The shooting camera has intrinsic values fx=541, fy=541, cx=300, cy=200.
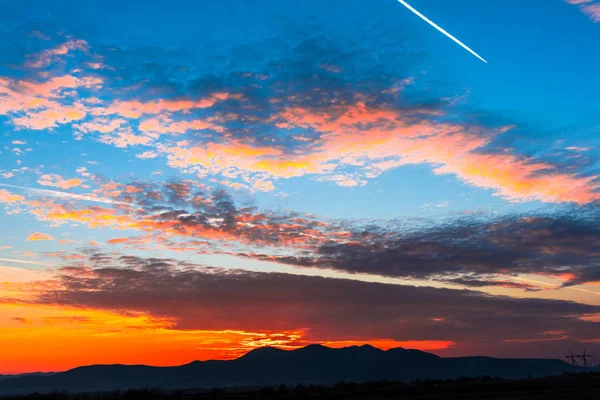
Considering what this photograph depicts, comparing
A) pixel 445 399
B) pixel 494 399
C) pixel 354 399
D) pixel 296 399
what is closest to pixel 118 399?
pixel 296 399

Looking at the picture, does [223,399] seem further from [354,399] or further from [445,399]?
[445,399]

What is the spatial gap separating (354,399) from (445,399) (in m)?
10.6

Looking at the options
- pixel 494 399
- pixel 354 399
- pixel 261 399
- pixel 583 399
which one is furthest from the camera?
pixel 261 399

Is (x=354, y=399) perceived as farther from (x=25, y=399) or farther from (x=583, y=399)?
(x=25, y=399)

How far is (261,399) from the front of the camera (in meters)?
70.0

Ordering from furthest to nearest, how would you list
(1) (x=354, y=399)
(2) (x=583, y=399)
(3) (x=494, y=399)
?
(1) (x=354, y=399) < (3) (x=494, y=399) < (2) (x=583, y=399)

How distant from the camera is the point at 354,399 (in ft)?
212

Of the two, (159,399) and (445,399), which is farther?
(159,399)

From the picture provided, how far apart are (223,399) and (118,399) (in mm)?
14335

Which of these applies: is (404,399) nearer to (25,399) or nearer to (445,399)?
(445,399)

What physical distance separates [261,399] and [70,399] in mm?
25193

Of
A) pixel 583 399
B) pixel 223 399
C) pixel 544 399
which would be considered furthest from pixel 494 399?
pixel 223 399

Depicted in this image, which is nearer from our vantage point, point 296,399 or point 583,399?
point 583,399

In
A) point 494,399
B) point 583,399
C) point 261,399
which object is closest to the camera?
point 583,399
